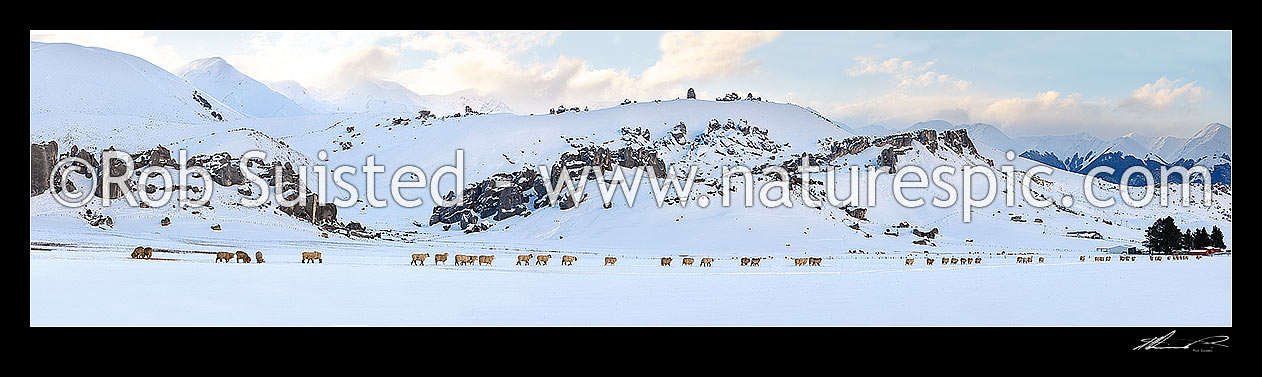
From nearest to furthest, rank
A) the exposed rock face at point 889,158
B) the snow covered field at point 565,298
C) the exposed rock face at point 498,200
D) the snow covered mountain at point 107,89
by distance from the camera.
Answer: the snow covered field at point 565,298 → the exposed rock face at point 498,200 → the exposed rock face at point 889,158 → the snow covered mountain at point 107,89

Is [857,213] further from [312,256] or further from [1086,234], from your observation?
[312,256]

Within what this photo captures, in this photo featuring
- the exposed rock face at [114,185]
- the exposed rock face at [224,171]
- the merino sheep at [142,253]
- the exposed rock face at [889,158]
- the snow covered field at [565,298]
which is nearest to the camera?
the snow covered field at [565,298]

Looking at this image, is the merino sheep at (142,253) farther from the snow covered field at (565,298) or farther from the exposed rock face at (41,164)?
the exposed rock face at (41,164)

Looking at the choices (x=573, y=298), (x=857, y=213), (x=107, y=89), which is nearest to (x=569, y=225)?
(x=857, y=213)

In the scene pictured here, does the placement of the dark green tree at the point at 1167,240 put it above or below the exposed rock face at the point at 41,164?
below

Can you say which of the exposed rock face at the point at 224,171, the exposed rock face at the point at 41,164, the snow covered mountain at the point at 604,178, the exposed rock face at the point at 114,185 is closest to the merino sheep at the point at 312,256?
the snow covered mountain at the point at 604,178

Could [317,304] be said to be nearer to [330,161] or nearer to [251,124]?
[330,161]

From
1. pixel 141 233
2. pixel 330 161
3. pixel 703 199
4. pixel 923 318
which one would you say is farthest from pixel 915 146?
pixel 923 318
